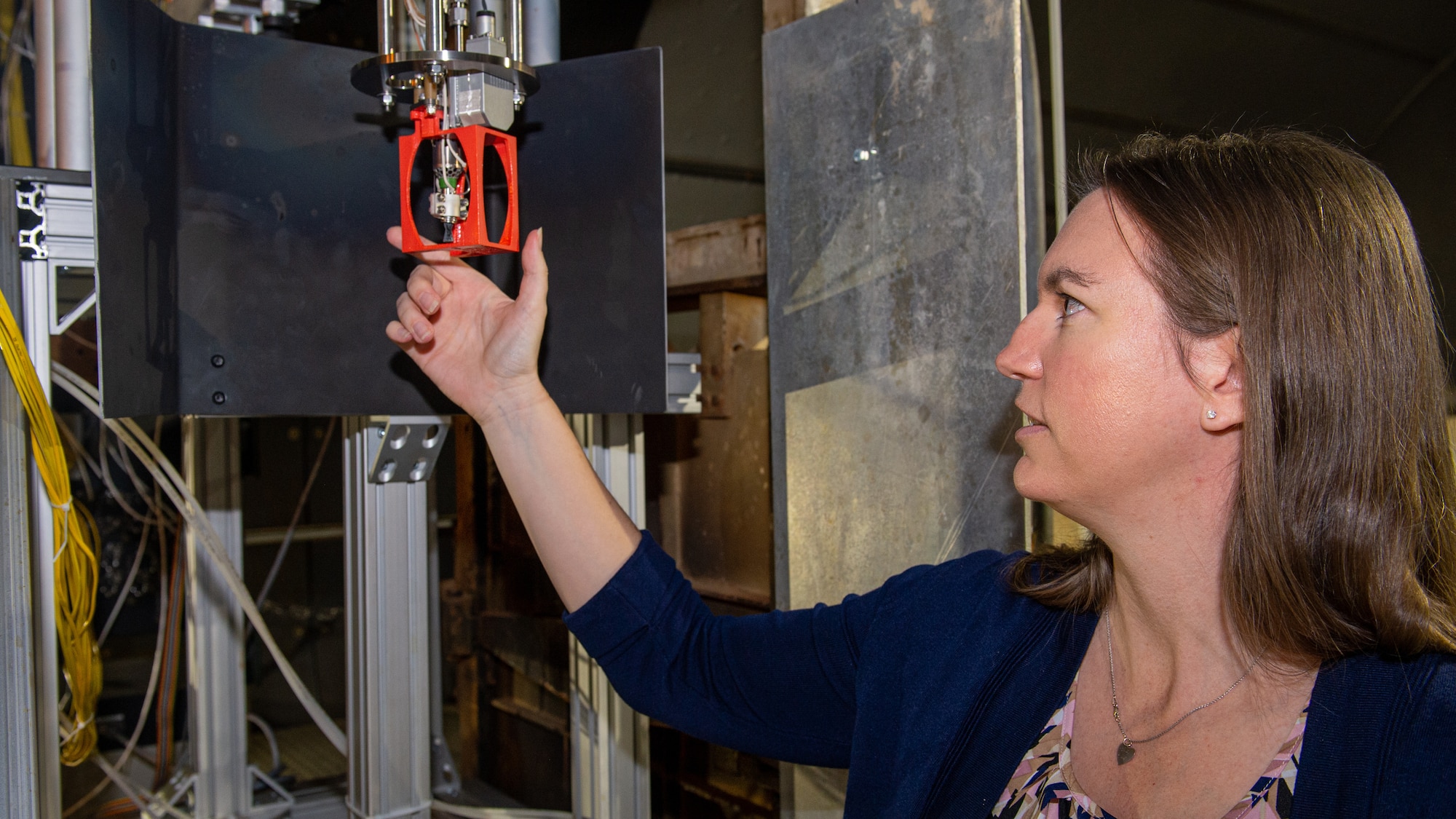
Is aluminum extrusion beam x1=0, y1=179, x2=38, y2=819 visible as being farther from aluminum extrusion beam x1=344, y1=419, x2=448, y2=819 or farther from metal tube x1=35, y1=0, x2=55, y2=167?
metal tube x1=35, y1=0, x2=55, y2=167

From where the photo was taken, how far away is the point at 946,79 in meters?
1.33

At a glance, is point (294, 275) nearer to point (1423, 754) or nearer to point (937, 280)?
point (937, 280)

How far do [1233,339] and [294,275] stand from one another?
96 centimetres

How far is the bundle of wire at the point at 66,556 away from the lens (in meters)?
1.07

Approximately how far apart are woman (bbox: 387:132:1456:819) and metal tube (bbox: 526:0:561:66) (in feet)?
2.44

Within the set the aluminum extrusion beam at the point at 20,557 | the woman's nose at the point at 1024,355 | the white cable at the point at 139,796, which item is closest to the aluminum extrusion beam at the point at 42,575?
the aluminum extrusion beam at the point at 20,557

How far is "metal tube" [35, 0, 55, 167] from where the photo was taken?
1525 mm

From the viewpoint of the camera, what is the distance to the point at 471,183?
0.97 meters

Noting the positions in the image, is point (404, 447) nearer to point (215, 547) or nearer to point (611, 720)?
point (215, 547)

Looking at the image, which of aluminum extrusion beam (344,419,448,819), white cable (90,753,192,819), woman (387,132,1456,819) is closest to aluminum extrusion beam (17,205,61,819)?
aluminum extrusion beam (344,419,448,819)

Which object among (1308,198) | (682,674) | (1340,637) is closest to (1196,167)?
(1308,198)

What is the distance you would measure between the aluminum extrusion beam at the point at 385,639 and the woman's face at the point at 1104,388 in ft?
2.97

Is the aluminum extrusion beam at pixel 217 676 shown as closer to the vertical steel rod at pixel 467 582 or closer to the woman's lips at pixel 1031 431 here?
the vertical steel rod at pixel 467 582

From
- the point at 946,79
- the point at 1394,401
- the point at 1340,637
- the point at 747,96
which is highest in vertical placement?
the point at 747,96
